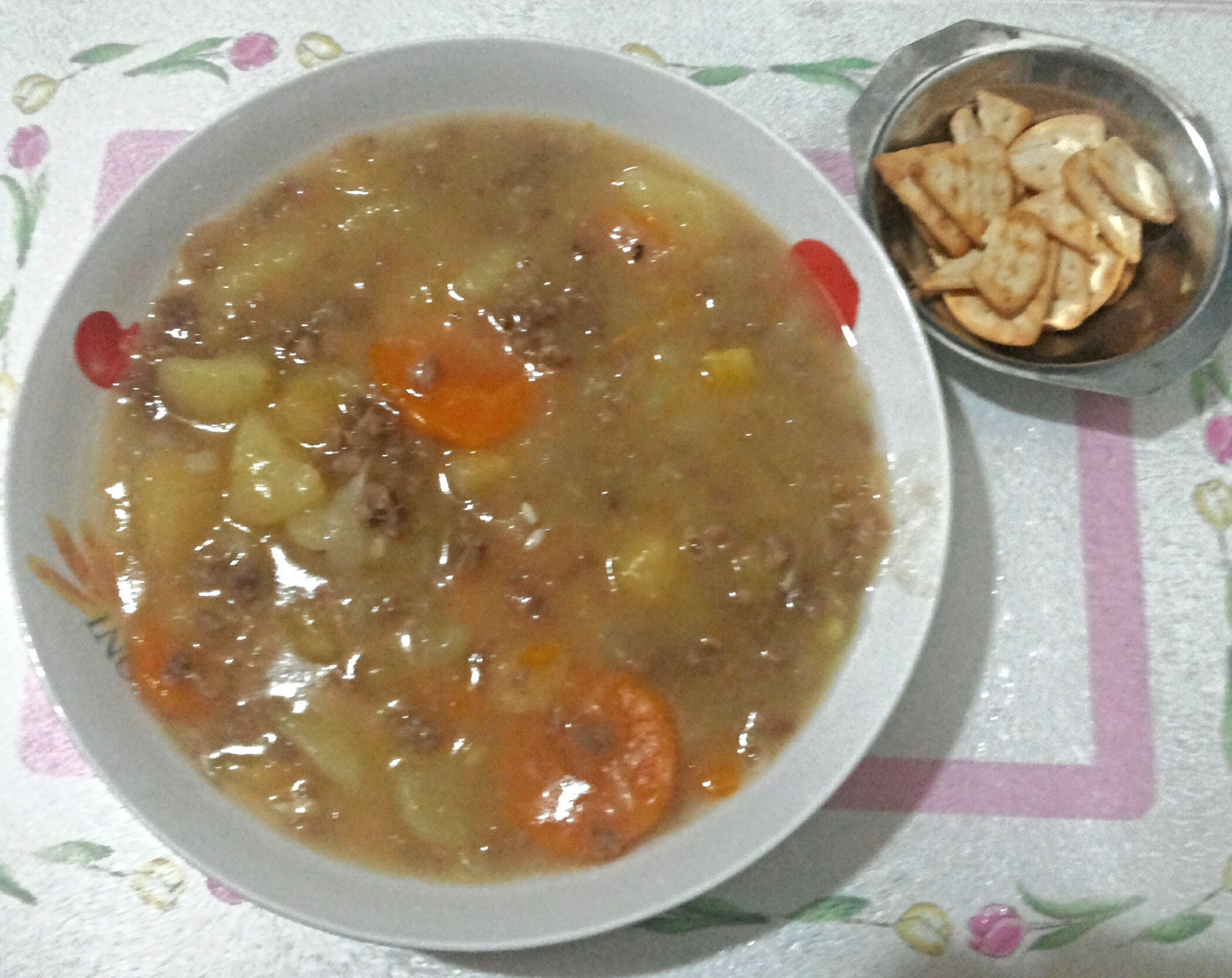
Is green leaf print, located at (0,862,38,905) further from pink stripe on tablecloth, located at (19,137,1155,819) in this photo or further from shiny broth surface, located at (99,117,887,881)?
shiny broth surface, located at (99,117,887,881)

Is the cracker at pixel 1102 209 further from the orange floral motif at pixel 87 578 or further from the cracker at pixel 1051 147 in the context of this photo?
the orange floral motif at pixel 87 578

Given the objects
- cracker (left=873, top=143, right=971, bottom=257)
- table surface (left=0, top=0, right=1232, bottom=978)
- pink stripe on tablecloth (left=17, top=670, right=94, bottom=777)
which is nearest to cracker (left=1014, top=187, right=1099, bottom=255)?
cracker (left=873, top=143, right=971, bottom=257)

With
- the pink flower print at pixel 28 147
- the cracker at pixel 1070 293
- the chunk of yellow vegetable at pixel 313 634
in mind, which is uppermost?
the pink flower print at pixel 28 147

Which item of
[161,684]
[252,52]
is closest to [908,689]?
[161,684]

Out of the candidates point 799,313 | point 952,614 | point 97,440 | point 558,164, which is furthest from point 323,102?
point 952,614

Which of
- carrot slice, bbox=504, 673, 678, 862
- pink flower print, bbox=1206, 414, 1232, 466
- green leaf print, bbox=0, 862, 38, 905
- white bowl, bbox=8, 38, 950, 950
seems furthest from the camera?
pink flower print, bbox=1206, 414, 1232, 466

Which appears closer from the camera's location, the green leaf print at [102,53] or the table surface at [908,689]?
the table surface at [908,689]

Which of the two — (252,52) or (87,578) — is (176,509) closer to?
(87,578)

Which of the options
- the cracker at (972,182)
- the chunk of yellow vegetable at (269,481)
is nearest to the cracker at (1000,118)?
the cracker at (972,182)

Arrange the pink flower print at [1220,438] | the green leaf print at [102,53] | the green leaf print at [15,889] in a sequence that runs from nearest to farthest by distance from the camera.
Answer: the green leaf print at [15,889]
the pink flower print at [1220,438]
the green leaf print at [102,53]
